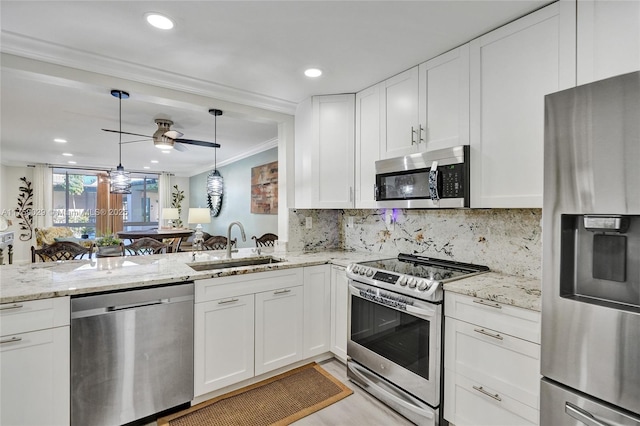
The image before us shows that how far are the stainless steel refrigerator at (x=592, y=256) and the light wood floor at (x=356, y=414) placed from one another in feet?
3.31

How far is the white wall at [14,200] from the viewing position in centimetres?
738

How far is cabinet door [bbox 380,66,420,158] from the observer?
7.82 feet

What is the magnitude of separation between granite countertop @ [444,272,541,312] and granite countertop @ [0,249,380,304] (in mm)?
1001

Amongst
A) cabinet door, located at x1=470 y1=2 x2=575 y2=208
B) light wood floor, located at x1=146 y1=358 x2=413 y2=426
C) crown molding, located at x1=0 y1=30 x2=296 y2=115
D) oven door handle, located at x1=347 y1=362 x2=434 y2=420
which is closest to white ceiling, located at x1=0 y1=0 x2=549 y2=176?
crown molding, located at x1=0 y1=30 x2=296 y2=115

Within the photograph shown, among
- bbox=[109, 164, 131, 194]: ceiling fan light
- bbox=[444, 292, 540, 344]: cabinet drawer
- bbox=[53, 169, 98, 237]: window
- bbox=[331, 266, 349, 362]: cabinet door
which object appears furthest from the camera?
bbox=[53, 169, 98, 237]: window

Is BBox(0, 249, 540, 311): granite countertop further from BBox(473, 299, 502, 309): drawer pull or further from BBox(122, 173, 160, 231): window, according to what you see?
BBox(122, 173, 160, 231): window

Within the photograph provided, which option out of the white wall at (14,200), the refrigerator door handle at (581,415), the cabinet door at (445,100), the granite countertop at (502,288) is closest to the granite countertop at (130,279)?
the granite countertop at (502,288)

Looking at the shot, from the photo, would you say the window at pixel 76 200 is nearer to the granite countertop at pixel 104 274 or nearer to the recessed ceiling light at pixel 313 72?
the granite countertop at pixel 104 274

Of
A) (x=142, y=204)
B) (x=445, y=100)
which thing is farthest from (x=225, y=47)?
(x=142, y=204)

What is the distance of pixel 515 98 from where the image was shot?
5.90 feet

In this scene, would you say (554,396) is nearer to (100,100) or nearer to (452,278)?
(452,278)

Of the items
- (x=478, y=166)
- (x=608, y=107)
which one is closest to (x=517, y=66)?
(x=478, y=166)

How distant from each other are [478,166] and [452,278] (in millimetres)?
734

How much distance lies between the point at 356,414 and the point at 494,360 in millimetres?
1014
